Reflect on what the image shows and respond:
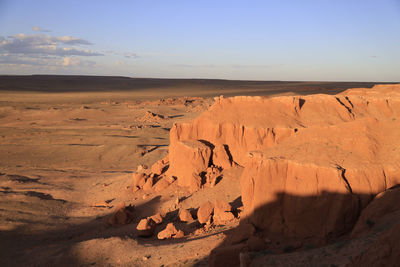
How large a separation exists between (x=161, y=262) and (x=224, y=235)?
2.12 m

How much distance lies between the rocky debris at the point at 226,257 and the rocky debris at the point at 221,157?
7561mm

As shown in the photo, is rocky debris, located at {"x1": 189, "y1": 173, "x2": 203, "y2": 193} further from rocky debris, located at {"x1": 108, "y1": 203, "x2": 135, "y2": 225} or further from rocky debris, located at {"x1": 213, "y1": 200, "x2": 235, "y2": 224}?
rocky debris, located at {"x1": 213, "y1": 200, "x2": 235, "y2": 224}

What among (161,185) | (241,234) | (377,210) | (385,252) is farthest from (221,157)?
(385,252)

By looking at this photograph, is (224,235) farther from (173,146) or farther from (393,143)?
(173,146)

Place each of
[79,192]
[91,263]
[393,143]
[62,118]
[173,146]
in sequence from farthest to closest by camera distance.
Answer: [62,118] < [79,192] < [173,146] < [91,263] < [393,143]

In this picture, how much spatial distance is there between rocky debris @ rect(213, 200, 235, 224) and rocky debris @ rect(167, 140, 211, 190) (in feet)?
11.2

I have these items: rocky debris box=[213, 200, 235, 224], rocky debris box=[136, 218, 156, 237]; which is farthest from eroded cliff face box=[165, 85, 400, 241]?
rocky debris box=[136, 218, 156, 237]

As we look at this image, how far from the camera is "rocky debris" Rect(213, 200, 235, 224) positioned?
13062 millimetres

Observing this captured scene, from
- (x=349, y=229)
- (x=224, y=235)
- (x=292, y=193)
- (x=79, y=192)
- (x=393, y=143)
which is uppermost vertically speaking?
(x=393, y=143)

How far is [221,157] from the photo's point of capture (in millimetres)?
17031

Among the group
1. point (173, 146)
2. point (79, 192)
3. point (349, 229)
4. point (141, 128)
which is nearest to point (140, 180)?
point (173, 146)

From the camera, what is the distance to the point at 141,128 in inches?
1549

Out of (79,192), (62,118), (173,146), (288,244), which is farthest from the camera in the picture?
(62,118)

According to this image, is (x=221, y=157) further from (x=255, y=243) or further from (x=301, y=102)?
(x=255, y=243)
